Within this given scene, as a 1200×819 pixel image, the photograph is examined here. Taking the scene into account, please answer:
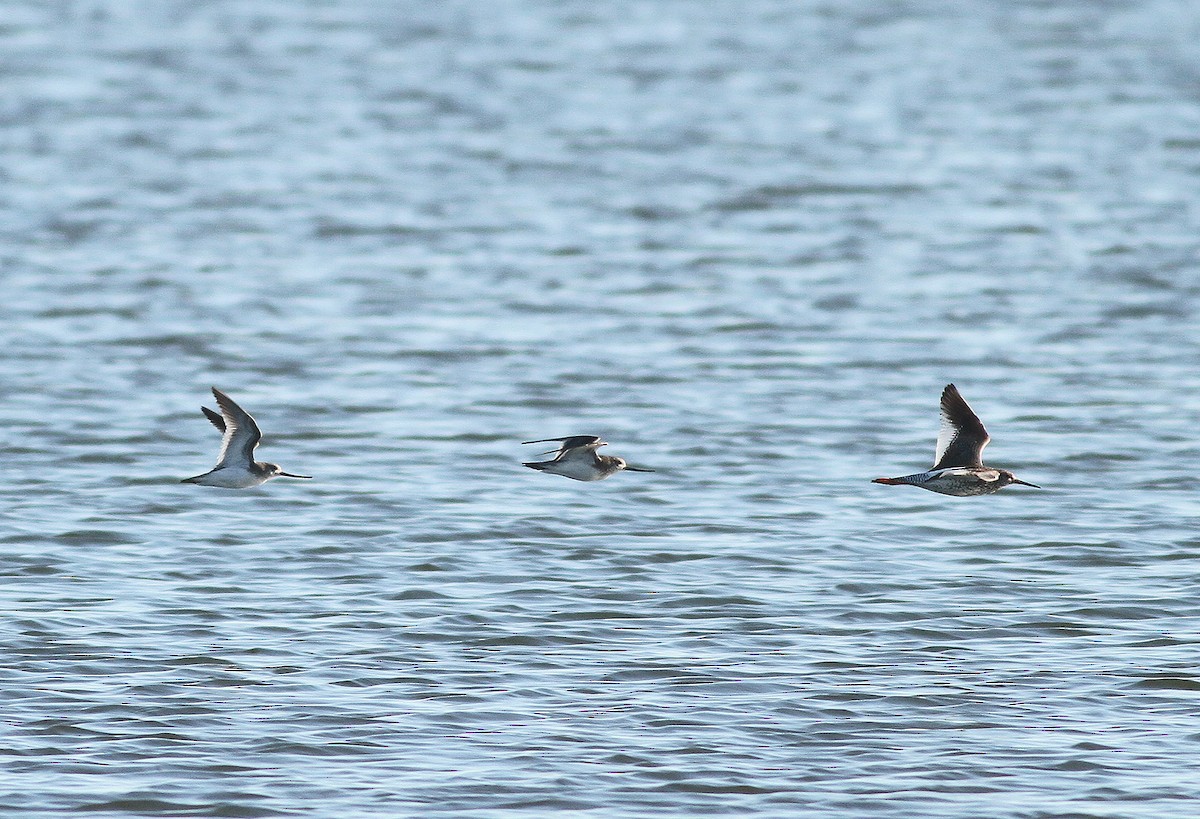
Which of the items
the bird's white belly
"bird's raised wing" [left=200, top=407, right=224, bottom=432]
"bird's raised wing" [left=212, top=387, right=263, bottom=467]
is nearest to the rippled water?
the bird's white belly

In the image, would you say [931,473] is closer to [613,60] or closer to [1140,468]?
[1140,468]

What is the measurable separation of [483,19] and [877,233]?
2363 centimetres

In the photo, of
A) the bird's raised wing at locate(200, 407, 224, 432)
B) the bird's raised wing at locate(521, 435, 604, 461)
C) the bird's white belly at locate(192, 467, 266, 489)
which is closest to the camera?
the bird's raised wing at locate(521, 435, 604, 461)

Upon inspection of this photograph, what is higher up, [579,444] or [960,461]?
[579,444]

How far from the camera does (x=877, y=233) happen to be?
105 ft

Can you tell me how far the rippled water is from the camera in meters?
13.0

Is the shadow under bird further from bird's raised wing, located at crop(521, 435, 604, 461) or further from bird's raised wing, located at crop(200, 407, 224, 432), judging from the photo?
bird's raised wing, located at crop(200, 407, 224, 432)

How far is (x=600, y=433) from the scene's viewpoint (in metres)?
21.3

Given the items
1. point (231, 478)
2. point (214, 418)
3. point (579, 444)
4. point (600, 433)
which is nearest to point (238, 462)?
point (231, 478)

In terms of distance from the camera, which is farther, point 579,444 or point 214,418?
point 214,418

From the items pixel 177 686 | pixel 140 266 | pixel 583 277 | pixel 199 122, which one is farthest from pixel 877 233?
pixel 177 686

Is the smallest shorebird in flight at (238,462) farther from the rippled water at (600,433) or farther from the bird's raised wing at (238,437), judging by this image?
the rippled water at (600,433)

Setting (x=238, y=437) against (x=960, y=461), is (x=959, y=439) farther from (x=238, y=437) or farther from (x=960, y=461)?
(x=238, y=437)

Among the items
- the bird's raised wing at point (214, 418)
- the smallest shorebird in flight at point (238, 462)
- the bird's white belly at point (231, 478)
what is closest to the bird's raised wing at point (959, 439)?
the smallest shorebird in flight at point (238, 462)
